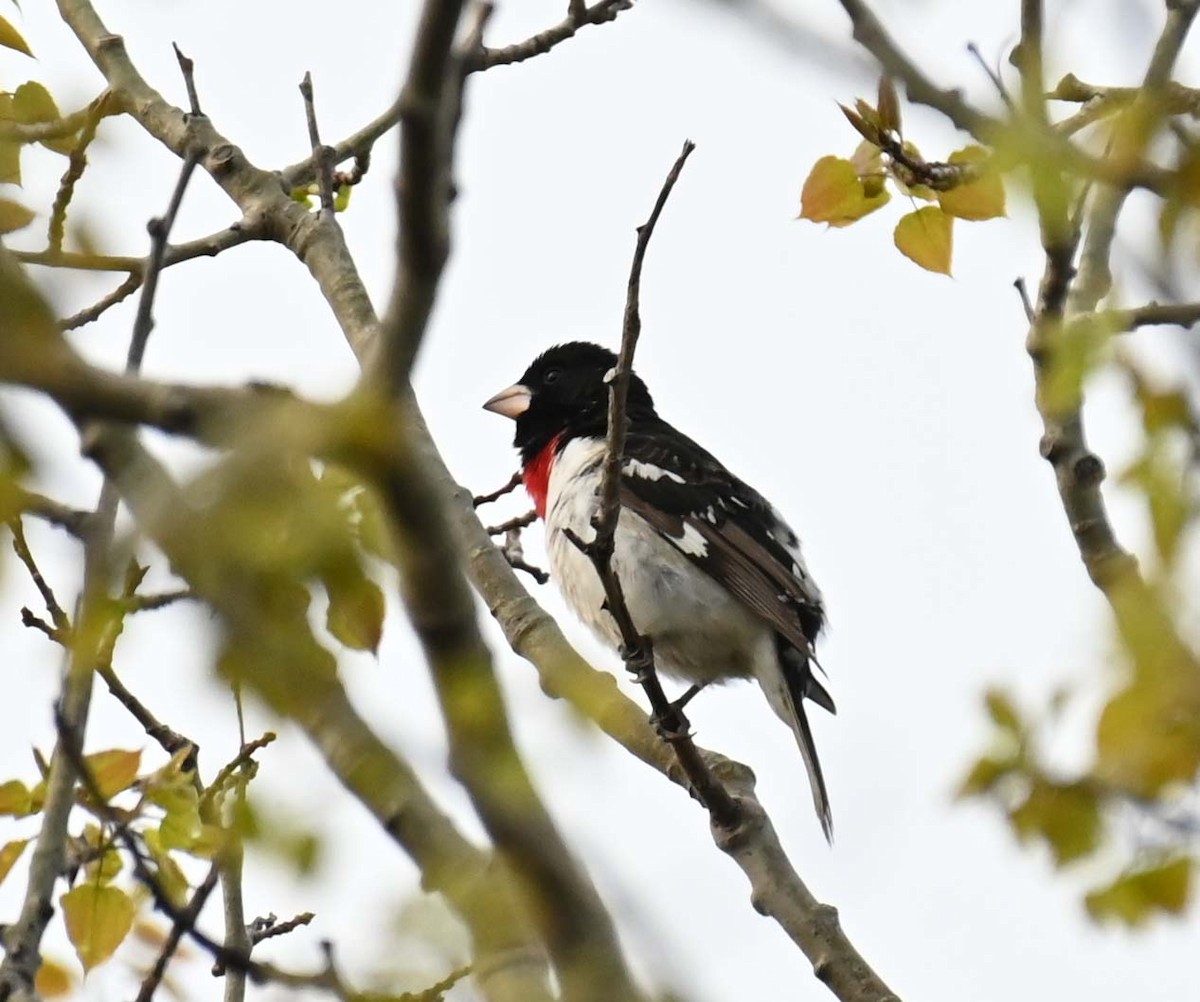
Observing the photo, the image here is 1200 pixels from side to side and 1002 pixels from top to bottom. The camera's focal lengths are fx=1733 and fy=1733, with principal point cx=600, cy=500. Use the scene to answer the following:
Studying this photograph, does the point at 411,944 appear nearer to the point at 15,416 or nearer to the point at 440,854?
the point at 440,854

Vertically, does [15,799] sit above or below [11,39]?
below

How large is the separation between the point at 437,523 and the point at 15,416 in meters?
0.35

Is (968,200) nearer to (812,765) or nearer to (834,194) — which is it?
(834,194)

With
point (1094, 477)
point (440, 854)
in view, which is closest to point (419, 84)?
point (440, 854)

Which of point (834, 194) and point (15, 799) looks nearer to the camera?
point (15, 799)

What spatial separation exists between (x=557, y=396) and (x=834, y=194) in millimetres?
2996

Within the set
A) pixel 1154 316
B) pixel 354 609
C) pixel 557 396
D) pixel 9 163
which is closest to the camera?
pixel 354 609

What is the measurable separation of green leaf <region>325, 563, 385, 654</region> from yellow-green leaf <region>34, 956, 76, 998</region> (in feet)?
6.48

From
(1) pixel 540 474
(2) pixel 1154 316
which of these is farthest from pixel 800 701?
(2) pixel 1154 316

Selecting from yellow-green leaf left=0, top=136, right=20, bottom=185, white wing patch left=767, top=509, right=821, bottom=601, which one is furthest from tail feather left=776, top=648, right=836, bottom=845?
yellow-green leaf left=0, top=136, right=20, bottom=185

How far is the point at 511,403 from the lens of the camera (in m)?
6.98

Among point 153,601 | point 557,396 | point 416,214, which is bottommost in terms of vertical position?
point 416,214

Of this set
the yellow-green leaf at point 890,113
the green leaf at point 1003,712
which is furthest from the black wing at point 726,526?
the green leaf at point 1003,712

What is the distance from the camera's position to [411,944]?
205 cm
